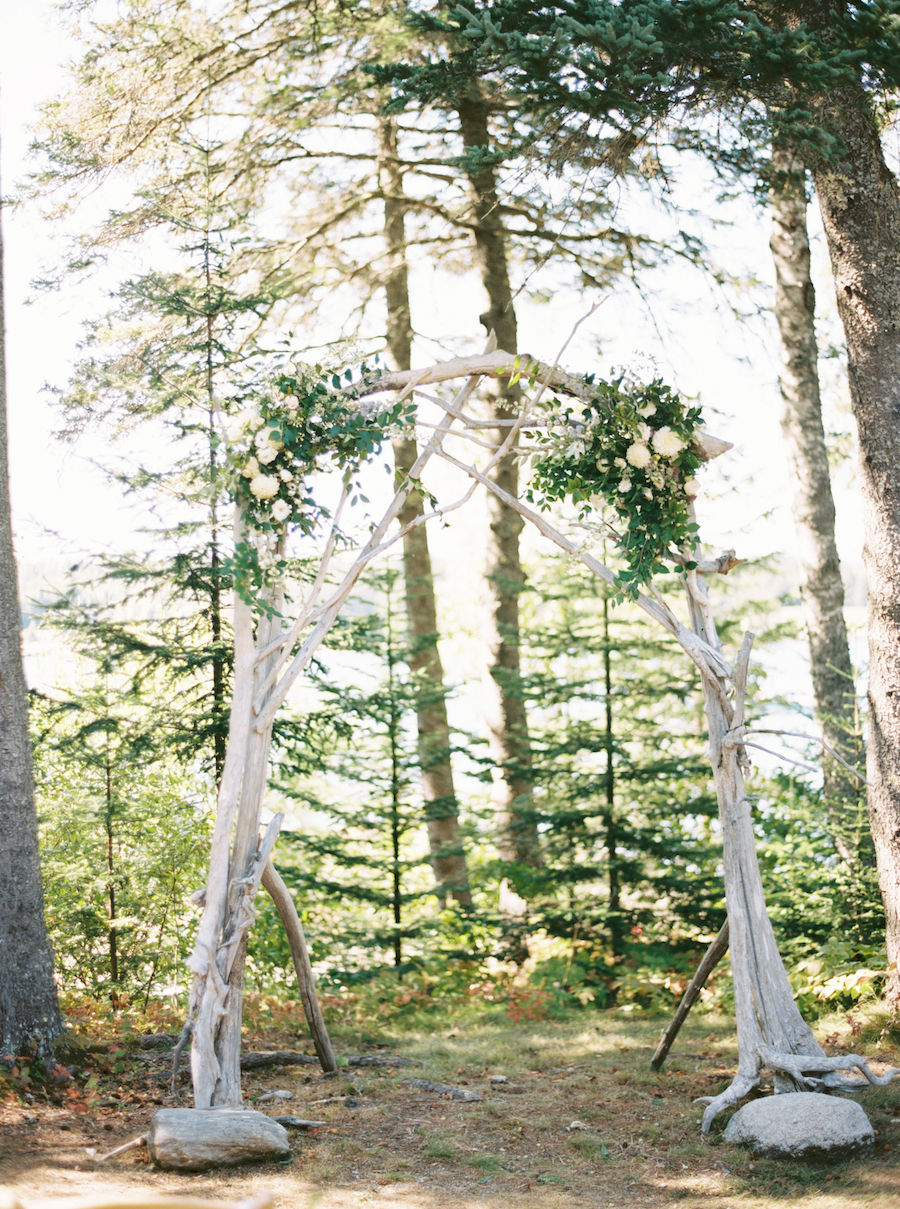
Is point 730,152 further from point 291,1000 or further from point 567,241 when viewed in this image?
point 291,1000

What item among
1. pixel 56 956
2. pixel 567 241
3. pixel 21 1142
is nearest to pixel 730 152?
pixel 567 241

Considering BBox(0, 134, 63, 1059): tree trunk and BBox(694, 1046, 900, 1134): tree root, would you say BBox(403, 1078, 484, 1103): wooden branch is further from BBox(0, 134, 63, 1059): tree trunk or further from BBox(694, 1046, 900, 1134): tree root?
BBox(0, 134, 63, 1059): tree trunk

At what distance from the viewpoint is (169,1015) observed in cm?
607

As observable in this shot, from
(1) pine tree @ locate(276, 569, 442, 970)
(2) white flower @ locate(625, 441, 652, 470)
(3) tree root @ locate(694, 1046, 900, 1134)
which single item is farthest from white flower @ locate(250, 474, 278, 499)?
(3) tree root @ locate(694, 1046, 900, 1134)

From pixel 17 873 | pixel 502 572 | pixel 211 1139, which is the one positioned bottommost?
pixel 211 1139

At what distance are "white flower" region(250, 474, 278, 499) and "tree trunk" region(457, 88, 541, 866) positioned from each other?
11.4 feet

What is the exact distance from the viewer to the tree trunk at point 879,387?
199 inches

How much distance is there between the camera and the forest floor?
3.55m

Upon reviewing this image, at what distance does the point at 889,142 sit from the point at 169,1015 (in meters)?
6.33

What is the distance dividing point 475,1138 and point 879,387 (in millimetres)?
4017

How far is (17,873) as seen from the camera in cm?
467

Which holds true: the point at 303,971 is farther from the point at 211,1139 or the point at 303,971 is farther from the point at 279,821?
the point at 211,1139

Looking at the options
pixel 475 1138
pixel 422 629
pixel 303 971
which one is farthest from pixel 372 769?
pixel 475 1138

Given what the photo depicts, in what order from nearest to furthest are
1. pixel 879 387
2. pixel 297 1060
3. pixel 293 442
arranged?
1. pixel 293 442
2. pixel 879 387
3. pixel 297 1060
